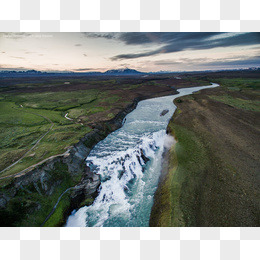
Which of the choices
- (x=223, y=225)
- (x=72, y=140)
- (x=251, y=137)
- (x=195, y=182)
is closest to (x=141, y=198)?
(x=195, y=182)

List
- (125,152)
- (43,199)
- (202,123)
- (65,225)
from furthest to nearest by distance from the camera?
(202,123)
(125,152)
(43,199)
(65,225)

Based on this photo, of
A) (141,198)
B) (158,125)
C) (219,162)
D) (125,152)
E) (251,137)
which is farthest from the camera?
(158,125)

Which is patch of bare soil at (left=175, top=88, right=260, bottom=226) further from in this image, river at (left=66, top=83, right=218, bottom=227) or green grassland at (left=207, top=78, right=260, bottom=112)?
green grassland at (left=207, top=78, right=260, bottom=112)

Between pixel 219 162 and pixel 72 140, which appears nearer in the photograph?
pixel 219 162

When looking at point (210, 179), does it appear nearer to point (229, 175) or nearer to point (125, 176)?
point (229, 175)

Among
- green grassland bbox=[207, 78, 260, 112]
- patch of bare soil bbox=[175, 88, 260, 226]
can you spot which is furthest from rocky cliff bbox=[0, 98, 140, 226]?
green grassland bbox=[207, 78, 260, 112]

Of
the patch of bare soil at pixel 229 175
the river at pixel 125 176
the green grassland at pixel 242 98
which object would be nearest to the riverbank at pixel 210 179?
the patch of bare soil at pixel 229 175

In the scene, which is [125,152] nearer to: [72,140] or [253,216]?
[72,140]
